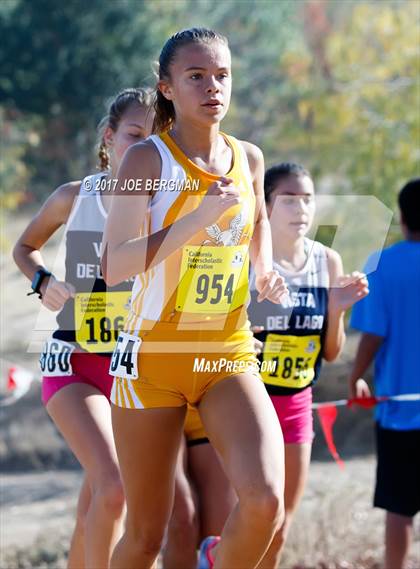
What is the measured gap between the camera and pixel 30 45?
17.3 meters

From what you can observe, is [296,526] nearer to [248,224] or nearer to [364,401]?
[364,401]

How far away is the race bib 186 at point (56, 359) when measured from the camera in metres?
4.17

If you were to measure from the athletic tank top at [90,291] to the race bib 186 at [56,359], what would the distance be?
0.14 feet

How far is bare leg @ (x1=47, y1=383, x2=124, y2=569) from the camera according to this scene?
3846 mm

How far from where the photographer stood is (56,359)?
4.19 meters

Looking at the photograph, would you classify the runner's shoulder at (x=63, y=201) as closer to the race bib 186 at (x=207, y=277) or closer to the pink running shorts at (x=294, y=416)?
the pink running shorts at (x=294, y=416)

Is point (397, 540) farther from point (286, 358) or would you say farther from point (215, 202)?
point (215, 202)

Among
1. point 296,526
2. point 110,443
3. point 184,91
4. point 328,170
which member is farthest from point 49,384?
point 328,170

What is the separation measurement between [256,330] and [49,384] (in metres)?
0.86

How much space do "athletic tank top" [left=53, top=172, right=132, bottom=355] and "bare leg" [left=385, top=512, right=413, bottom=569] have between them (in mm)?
1542

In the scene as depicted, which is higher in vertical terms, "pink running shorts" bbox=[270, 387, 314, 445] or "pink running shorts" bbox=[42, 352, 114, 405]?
"pink running shorts" bbox=[42, 352, 114, 405]

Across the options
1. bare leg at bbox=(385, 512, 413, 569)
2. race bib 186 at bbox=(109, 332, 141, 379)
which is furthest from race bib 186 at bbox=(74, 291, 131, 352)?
bare leg at bbox=(385, 512, 413, 569)

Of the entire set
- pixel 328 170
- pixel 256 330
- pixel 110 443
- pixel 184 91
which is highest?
pixel 328 170

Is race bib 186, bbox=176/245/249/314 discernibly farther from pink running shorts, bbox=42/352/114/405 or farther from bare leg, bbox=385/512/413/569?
bare leg, bbox=385/512/413/569
